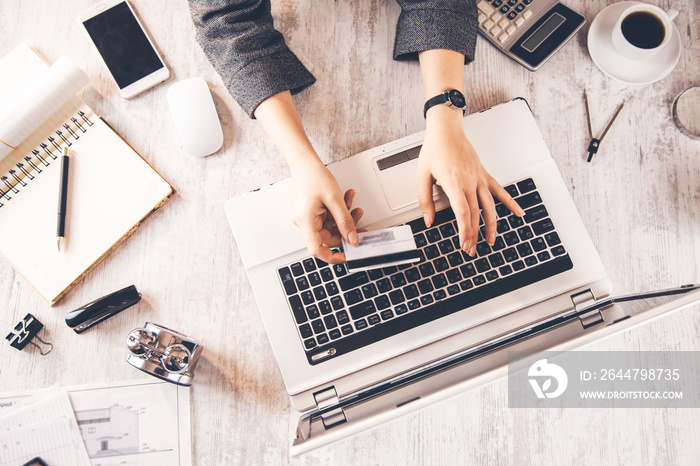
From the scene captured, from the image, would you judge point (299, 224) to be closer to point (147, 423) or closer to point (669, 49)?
point (147, 423)

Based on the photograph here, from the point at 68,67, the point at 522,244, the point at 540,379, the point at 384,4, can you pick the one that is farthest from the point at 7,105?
the point at 540,379

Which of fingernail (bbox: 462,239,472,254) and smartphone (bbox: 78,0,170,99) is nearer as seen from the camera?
fingernail (bbox: 462,239,472,254)

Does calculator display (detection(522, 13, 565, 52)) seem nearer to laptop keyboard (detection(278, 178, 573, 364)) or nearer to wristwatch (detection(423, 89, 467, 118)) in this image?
wristwatch (detection(423, 89, 467, 118))

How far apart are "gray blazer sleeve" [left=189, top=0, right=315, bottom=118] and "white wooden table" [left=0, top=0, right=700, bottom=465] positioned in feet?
0.30

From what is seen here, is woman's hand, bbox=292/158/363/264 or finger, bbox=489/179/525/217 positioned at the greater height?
woman's hand, bbox=292/158/363/264

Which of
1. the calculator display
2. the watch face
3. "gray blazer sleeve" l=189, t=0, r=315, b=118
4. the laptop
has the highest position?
"gray blazer sleeve" l=189, t=0, r=315, b=118

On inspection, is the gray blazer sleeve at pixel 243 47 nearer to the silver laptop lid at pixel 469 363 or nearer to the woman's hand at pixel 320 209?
the woman's hand at pixel 320 209

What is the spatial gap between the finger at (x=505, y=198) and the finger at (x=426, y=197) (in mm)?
112

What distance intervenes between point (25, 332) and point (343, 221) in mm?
673

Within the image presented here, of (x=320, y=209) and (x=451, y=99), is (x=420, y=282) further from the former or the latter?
(x=451, y=99)

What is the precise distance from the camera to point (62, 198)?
0.91 meters

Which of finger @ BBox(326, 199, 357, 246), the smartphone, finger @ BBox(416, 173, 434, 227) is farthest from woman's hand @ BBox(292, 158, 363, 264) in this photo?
the smartphone

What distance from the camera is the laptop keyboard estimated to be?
819 mm

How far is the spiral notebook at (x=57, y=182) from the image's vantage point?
90 cm
